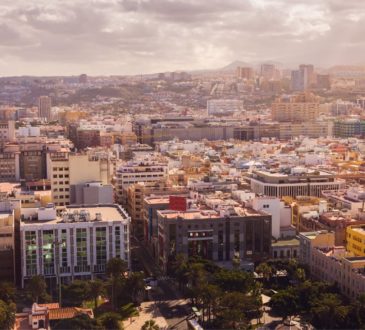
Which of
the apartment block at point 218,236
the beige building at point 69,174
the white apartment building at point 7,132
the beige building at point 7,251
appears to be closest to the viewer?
the beige building at point 7,251

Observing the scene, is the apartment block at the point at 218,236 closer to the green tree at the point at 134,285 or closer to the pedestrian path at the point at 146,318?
the pedestrian path at the point at 146,318

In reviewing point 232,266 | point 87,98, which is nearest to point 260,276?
point 232,266

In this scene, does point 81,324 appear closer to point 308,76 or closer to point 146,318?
point 146,318

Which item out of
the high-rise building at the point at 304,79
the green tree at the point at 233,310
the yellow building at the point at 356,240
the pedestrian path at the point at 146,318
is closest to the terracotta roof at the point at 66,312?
the pedestrian path at the point at 146,318

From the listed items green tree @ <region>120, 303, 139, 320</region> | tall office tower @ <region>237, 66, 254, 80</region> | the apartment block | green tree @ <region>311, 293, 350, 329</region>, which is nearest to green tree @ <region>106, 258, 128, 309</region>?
green tree @ <region>120, 303, 139, 320</region>

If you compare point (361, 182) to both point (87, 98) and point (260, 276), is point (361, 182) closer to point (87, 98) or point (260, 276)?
point (260, 276)

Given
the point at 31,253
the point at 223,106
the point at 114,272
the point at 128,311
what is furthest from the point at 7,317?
the point at 223,106

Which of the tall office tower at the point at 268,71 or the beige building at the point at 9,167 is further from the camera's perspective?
the tall office tower at the point at 268,71
